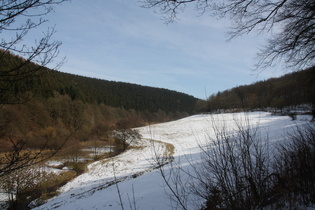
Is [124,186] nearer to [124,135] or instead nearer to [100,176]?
[100,176]

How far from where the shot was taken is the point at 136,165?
1925 cm

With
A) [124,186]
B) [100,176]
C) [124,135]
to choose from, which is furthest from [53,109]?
[124,186]

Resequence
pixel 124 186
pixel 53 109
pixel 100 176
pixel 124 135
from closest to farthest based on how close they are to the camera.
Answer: pixel 124 186 < pixel 100 176 < pixel 124 135 < pixel 53 109

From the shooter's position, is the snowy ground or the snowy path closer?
the snowy ground

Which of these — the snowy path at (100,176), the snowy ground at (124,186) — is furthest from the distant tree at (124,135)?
the snowy ground at (124,186)

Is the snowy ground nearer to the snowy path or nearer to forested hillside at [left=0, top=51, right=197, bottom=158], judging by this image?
the snowy path

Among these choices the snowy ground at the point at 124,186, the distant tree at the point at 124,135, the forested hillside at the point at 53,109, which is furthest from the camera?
the distant tree at the point at 124,135

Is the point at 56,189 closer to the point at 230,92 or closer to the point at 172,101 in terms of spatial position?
the point at 230,92

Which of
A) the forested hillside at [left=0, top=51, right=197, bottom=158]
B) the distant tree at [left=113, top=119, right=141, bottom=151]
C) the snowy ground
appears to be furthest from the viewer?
the distant tree at [left=113, top=119, right=141, bottom=151]

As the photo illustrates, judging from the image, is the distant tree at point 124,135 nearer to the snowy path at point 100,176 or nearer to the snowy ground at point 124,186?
the snowy path at point 100,176

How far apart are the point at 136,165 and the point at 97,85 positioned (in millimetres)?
62967

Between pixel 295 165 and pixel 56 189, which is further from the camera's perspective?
pixel 56 189

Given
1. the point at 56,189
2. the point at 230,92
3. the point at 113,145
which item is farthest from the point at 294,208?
the point at 113,145

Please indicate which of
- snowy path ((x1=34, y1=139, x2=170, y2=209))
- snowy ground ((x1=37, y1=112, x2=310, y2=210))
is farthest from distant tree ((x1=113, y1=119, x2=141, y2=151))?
snowy ground ((x1=37, y1=112, x2=310, y2=210))
